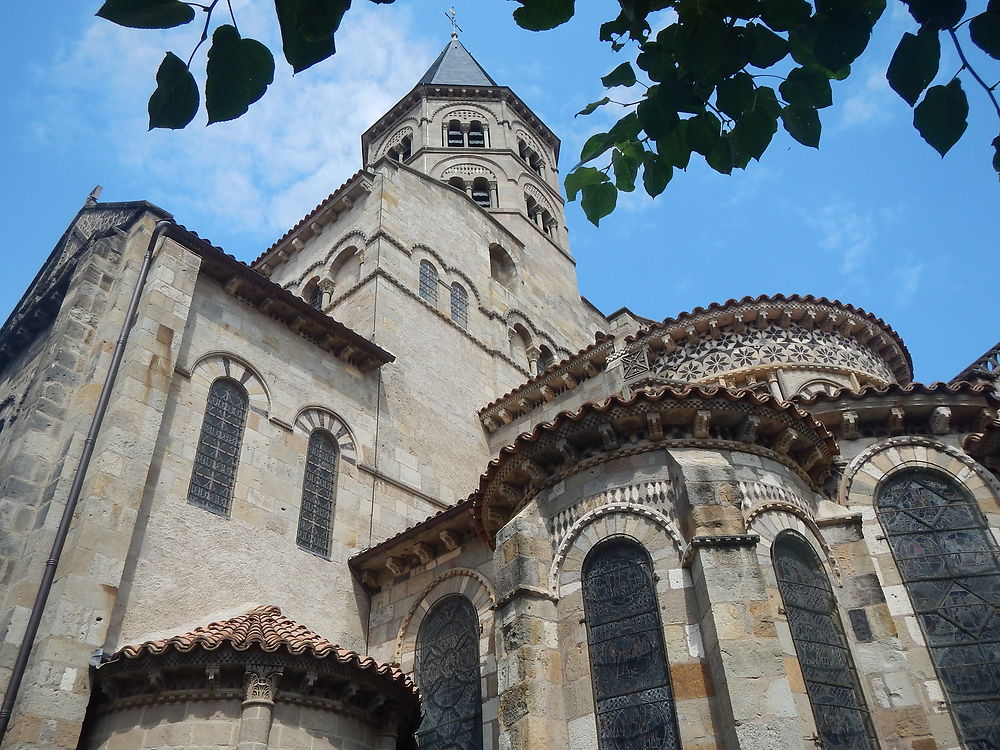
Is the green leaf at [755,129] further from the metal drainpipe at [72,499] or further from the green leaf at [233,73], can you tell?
the metal drainpipe at [72,499]

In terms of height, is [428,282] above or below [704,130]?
above

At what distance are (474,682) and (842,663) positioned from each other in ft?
14.8

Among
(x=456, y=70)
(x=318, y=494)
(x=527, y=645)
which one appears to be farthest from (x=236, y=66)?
(x=456, y=70)

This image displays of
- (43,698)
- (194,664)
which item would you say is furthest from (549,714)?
(43,698)

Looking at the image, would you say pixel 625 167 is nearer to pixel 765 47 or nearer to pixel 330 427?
pixel 765 47

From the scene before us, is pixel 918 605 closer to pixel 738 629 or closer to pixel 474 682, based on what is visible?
pixel 738 629

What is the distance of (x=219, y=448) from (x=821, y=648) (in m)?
8.29

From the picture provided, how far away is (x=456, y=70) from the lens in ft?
101

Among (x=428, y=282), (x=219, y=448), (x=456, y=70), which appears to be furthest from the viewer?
(x=456, y=70)

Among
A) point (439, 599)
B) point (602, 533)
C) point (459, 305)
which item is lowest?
point (602, 533)

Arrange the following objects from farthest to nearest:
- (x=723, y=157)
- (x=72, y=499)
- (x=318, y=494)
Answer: (x=318, y=494) < (x=72, y=499) < (x=723, y=157)

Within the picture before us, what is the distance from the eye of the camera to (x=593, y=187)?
3979 millimetres

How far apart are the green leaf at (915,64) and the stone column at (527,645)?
662 centimetres

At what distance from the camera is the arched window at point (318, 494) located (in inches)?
484
